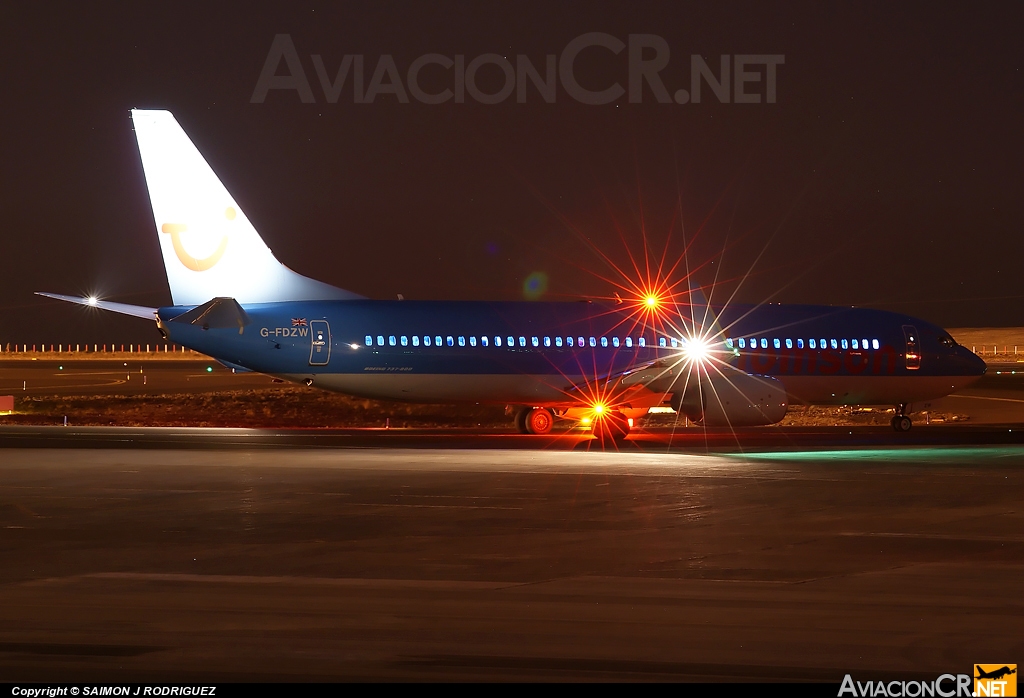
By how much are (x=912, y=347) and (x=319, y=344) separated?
1812 centimetres

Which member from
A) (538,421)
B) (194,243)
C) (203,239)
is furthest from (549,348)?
(194,243)

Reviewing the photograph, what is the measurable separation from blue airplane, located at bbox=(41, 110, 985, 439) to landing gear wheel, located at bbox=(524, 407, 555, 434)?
1.6 inches

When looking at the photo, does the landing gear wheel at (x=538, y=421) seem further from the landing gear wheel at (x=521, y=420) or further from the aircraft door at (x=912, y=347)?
the aircraft door at (x=912, y=347)

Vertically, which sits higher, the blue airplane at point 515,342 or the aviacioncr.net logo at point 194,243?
the aviacioncr.net logo at point 194,243

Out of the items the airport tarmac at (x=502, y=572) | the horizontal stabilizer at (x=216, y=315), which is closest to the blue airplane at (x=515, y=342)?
the horizontal stabilizer at (x=216, y=315)

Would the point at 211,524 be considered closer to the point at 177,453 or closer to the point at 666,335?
the point at 177,453

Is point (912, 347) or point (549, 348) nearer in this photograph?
point (549, 348)

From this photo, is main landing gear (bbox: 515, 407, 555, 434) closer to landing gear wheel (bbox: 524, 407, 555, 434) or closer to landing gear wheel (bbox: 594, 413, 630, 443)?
landing gear wheel (bbox: 524, 407, 555, 434)

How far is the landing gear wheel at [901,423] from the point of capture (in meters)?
34.2

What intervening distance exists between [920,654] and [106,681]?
16.6 ft

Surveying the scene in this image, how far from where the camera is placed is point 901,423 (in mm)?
34312

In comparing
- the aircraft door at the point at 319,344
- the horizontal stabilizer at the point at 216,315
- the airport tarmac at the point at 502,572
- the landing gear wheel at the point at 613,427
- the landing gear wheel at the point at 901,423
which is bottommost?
the airport tarmac at the point at 502,572

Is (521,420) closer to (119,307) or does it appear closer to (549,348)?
(549,348)

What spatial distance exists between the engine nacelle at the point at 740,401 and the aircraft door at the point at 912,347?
8.02 m
